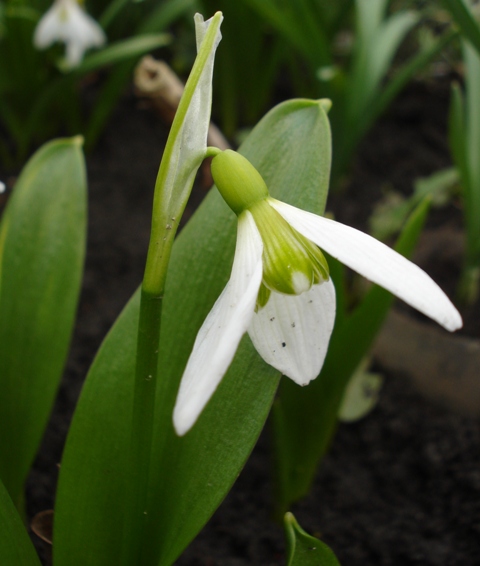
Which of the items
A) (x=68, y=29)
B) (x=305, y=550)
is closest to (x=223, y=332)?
(x=305, y=550)

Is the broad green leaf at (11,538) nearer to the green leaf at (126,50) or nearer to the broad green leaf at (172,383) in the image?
the broad green leaf at (172,383)

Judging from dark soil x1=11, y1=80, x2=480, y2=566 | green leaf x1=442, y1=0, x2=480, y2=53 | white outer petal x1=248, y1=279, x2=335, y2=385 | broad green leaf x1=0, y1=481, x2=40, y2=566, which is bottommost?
dark soil x1=11, y1=80, x2=480, y2=566

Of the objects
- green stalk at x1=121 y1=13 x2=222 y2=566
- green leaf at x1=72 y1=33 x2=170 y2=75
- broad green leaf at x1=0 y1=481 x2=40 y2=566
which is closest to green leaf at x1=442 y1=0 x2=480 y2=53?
green stalk at x1=121 y1=13 x2=222 y2=566

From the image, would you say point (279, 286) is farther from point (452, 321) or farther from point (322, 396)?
point (322, 396)

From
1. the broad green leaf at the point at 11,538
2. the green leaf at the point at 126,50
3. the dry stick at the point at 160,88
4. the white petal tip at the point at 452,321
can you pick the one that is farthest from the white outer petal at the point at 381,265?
the green leaf at the point at 126,50

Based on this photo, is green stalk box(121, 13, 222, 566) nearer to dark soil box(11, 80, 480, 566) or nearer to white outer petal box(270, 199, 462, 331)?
white outer petal box(270, 199, 462, 331)

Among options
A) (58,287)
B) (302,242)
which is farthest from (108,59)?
(302,242)

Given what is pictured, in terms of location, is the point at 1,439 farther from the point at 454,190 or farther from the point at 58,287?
the point at 454,190

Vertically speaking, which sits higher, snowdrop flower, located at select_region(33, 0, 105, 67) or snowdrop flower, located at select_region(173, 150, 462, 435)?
snowdrop flower, located at select_region(33, 0, 105, 67)
